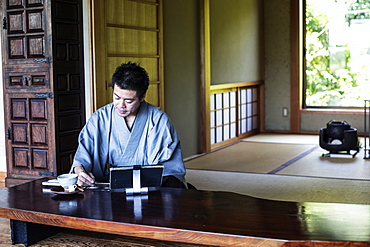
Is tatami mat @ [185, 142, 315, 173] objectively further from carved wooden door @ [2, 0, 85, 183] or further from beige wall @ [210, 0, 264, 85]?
carved wooden door @ [2, 0, 85, 183]

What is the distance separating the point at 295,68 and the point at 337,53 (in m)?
0.70

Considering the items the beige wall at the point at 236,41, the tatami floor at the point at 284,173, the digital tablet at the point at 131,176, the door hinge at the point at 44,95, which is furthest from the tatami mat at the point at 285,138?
the digital tablet at the point at 131,176

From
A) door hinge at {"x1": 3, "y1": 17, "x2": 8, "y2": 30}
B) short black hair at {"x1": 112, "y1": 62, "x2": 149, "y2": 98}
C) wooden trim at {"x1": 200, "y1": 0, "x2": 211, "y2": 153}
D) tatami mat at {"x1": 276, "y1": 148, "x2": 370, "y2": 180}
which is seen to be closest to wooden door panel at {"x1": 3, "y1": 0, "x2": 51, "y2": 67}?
door hinge at {"x1": 3, "y1": 17, "x2": 8, "y2": 30}

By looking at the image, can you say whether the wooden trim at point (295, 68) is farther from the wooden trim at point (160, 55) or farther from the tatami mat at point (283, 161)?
the wooden trim at point (160, 55)

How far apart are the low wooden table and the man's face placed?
0.54 meters

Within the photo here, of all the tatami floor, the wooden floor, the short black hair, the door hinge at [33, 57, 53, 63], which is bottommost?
the tatami floor

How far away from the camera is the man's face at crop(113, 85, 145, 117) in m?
3.01

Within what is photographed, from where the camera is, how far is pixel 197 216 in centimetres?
A: 227

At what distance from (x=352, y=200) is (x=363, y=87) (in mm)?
4585

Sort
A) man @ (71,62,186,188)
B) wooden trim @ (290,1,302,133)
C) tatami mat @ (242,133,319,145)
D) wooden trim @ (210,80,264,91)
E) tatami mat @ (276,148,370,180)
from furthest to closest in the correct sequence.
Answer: wooden trim @ (290,1,302,133)
tatami mat @ (242,133,319,145)
wooden trim @ (210,80,264,91)
tatami mat @ (276,148,370,180)
man @ (71,62,186,188)

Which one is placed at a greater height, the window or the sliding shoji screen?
the window

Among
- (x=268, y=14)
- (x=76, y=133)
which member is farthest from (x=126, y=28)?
(x=268, y=14)

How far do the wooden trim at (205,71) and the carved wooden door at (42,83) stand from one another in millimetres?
2151

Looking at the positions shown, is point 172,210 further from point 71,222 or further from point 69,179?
point 69,179
